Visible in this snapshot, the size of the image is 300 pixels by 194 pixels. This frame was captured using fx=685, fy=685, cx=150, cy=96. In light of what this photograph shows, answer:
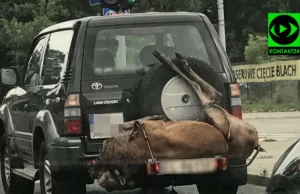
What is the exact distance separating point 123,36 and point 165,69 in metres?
0.69

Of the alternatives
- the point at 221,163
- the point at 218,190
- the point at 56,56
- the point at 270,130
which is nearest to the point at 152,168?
the point at 221,163

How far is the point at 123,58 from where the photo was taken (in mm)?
7051

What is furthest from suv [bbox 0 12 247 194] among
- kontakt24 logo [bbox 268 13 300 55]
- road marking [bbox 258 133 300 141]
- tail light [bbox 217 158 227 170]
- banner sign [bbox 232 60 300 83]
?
banner sign [bbox 232 60 300 83]

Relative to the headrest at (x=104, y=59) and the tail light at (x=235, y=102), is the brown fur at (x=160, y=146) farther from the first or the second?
the headrest at (x=104, y=59)

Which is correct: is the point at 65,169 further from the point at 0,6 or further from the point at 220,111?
the point at 0,6

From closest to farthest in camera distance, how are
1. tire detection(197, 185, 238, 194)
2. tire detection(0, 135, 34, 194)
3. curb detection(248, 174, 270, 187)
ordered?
tire detection(197, 185, 238, 194)
tire detection(0, 135, 34, 194)
curb detection(248, 174, 270, 187)

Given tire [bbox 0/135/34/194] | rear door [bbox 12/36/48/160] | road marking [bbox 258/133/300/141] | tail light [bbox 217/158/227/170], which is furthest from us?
road marking [bbox 258/133/300/141]

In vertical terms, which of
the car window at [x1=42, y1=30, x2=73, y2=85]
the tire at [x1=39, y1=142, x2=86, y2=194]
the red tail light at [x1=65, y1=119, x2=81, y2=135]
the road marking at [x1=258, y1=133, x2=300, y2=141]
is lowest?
the road marking at [x1=258, y1=133, x2=300, y2=141]

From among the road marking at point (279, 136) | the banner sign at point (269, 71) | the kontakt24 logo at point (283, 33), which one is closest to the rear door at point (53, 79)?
the road marking at point (279, 136)

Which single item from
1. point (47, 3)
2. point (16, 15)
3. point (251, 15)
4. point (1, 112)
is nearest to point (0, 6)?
point (16, 15)

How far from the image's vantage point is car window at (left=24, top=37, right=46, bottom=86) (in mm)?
8102

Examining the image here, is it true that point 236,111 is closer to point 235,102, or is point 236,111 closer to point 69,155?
point 235,102

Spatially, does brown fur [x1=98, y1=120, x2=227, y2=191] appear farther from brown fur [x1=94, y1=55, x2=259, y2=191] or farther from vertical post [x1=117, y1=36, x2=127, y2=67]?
vertical post [x1=117, y1=36, x2=127, y2=67]

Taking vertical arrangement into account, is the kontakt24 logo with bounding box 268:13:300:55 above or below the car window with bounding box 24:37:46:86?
below
